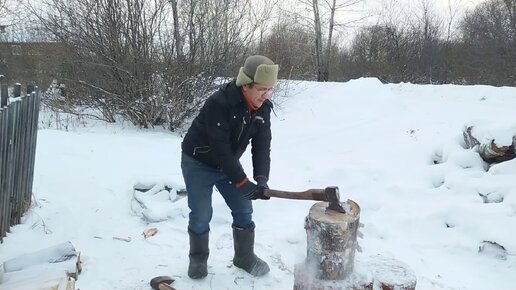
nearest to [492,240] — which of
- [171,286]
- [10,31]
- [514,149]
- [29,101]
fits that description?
[514,149]

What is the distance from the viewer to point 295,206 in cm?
462

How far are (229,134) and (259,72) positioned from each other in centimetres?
44

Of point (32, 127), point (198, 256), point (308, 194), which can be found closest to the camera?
point (308, 194)

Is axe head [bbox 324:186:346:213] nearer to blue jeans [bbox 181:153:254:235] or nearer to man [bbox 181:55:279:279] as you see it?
man [bbox 181:55:279:279]

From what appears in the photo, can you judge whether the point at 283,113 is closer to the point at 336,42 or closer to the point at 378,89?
the point at 378,89

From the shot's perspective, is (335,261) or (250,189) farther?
(250,189)

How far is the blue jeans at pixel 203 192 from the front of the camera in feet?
9.98

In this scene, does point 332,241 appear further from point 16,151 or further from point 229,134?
point 16,151

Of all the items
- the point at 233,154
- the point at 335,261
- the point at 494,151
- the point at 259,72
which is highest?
the point at 259,72

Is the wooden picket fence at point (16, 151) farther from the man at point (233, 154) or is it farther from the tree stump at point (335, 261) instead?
the tree stump at point (335, 261)

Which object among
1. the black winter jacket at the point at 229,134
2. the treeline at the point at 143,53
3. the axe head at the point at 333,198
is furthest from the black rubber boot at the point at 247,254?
the treeline at the point at 143,53

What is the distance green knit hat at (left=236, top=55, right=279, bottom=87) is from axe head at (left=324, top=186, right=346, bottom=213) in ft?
2.54

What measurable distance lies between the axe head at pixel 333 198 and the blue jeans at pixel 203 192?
968 millimetres

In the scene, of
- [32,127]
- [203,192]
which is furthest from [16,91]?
[203,192]
